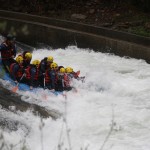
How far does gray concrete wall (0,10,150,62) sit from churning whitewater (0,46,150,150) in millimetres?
378

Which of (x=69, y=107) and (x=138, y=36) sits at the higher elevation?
(x=138, y=36)

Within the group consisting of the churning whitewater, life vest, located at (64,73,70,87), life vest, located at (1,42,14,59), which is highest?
life vest, located at (1,42,14,59)

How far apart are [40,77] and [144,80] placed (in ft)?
9.05

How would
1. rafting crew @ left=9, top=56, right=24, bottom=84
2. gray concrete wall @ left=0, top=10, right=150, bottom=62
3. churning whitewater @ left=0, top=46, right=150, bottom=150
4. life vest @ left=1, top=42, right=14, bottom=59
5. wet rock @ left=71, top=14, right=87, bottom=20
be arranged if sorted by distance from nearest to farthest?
churning whitewater @ left=0, top=46, right=150, bottom=150 → rafting crew @ left=9, top=56, right=24, bottom=84 → life vest @ left=1, top=42, right=14, bottom=59 → gray concrete wall @ left=0, top=10, right=150, bottom=62 → wet rock @ left=71, top=14, right=87, bottom=20

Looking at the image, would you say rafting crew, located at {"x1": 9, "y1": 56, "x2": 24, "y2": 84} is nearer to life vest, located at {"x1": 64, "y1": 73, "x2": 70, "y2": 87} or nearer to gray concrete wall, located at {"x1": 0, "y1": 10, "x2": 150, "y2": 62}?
life vest, located at {"x1": 64, "y1": 73, "x2": 70, "y2": 87}

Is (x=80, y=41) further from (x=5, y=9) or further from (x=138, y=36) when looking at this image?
(x=5, y=9)

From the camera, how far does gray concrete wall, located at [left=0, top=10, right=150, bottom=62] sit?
430 inches

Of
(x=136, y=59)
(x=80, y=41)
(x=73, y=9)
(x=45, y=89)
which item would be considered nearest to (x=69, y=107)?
(x=45, y=89)

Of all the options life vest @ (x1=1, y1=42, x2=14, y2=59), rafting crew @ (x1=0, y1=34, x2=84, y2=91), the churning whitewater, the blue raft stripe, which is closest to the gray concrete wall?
the churning whitewater

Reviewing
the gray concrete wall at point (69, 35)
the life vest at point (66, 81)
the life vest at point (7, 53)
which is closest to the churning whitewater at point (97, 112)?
the life vest at point (66, 81)

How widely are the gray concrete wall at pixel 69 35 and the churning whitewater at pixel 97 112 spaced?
378 millimetres

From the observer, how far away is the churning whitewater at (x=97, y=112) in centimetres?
616

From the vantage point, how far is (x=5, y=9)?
49.9 feet

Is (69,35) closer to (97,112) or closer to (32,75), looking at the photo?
(32,75)
